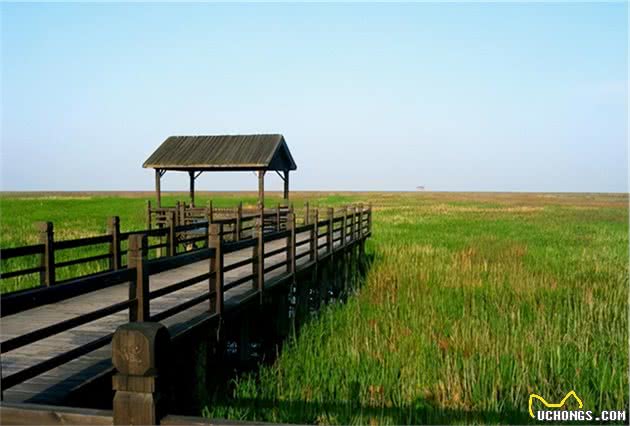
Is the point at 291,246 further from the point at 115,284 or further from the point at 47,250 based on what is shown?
the point at 115,284

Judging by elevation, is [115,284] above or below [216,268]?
above

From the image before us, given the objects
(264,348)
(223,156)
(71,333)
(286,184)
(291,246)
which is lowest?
(264,348)

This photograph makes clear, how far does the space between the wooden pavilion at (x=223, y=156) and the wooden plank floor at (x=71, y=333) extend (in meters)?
10.7

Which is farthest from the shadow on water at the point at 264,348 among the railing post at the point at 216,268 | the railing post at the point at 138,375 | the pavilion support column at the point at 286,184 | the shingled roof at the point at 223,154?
the pavilion support column at the point at 286,184

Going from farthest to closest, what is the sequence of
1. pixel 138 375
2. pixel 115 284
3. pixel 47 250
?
pixel 47 250
pixel 115 284
pixel 138 375

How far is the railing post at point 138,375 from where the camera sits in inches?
87.7

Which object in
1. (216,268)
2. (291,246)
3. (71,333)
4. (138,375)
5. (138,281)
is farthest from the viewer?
(291,246)

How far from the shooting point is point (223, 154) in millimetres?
21750

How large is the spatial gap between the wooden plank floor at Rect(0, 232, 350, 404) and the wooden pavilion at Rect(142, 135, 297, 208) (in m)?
10.7

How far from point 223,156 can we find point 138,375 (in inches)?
780

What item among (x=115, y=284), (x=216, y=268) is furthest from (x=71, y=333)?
(x=115, y=284)

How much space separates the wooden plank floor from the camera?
4.29 metres

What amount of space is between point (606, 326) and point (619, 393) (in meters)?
3.57

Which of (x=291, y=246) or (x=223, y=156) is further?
(x=223, y=156)
